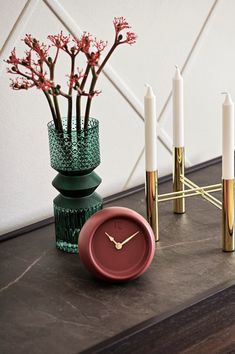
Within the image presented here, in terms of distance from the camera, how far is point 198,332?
97cm

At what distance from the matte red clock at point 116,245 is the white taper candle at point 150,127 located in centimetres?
12

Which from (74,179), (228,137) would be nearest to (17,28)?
(74,179)

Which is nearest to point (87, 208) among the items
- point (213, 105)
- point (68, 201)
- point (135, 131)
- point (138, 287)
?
point (68, 201)

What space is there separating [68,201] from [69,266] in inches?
3.6

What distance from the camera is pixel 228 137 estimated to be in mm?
1061

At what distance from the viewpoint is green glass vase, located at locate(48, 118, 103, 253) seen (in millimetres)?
1055

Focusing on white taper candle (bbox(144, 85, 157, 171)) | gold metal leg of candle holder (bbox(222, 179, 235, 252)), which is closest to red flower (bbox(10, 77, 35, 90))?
white taper candle (bbox(144, 85, 157, 171))

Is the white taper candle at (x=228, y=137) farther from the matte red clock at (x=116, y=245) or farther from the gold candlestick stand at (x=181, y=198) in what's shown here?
the matte red clock at (x=116, y=245)

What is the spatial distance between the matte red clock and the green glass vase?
75mm

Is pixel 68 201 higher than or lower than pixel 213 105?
lower

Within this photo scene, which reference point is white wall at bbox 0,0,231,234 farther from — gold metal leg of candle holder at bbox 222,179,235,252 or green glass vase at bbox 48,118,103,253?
gold metal leg of candle holder at bbox 222,179,235,252

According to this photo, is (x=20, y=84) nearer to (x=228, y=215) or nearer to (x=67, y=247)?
(x=67, y=247)

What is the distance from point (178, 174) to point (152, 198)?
11cm

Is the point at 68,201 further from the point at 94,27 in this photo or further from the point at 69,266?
the point at 94,27
